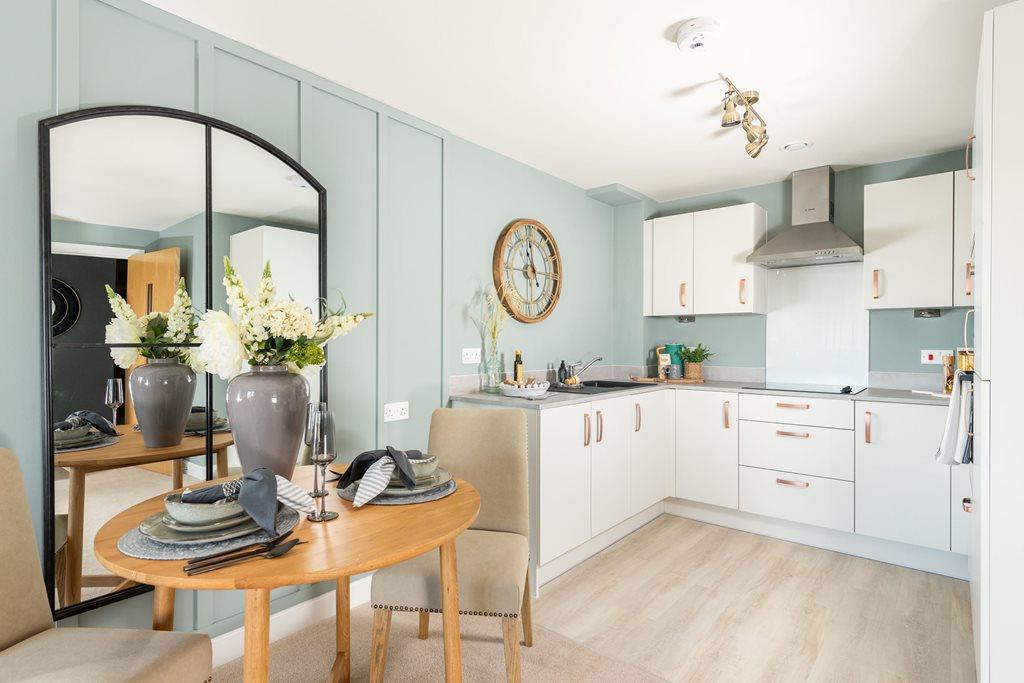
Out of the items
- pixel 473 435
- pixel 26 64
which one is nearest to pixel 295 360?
pixel 473 435

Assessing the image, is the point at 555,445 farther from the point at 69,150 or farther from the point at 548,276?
the point at 69,150

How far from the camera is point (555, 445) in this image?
2.73 meters

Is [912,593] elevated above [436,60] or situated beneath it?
situated beneath

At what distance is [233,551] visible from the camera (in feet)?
3.57

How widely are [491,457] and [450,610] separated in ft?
2.33

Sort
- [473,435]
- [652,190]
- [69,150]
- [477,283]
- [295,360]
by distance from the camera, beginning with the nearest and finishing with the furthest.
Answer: [295,360]
[69,150]
[473,435]
[477,283]
[652,190]

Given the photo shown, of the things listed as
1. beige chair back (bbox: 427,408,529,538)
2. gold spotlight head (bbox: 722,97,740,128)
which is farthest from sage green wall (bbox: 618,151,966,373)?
beige chair back (bbox: 427,408,529,538)

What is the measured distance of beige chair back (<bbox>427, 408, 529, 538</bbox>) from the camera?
203 centimetres

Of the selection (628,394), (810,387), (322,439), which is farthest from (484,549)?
(810,387)

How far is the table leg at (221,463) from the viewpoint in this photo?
2.02 meters

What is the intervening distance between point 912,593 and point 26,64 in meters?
4.23

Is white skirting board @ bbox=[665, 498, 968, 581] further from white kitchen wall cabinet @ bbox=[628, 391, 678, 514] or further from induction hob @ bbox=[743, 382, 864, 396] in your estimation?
induction hob @ bbox=[743, 382, 864, 396]

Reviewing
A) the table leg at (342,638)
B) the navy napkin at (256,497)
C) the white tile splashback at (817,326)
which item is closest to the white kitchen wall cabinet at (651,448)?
the white tile splashback at (817,326)

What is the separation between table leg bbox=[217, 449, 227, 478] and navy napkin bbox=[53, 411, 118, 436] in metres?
0.35
